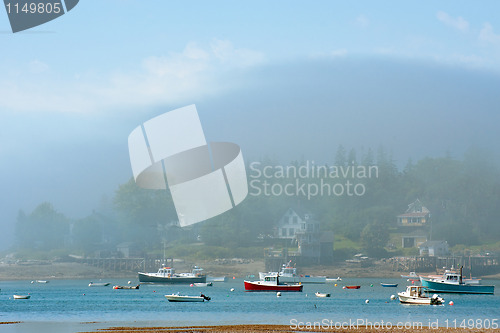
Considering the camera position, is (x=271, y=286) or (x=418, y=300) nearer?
(x=418, y=300)

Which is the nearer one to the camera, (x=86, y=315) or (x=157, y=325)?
(x=157, y=325)

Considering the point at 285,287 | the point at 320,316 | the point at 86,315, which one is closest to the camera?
the point at 320,316

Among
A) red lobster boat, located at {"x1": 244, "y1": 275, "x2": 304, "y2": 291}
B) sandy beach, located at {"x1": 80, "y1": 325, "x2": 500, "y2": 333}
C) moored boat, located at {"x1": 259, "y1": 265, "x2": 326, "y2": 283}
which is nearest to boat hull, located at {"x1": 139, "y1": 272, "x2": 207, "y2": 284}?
moored boat, located at {"x1": 259, "y1": 265, "x2": 326, "y2": 283}

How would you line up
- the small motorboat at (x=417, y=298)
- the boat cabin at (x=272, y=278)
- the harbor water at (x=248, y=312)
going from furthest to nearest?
the boat cabin at (x=272, y=278), the small motorboat at (x=417, y=298), the harbor water at (x=248, y=312)

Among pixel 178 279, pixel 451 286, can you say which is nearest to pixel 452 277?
pixel 451 286

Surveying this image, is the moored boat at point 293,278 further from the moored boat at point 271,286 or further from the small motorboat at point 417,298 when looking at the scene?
the small motorboat at point 417,298

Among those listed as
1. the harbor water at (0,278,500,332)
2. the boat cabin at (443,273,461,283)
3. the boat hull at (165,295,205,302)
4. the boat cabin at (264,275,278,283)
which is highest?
the boat cabin at (443,273,461,283)

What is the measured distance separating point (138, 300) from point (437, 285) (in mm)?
48388

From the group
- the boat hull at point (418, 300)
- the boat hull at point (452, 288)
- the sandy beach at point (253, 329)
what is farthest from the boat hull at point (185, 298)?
the boat hull at point (452, 288)

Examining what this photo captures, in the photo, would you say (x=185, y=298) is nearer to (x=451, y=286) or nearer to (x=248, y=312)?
(x=248, y=312)

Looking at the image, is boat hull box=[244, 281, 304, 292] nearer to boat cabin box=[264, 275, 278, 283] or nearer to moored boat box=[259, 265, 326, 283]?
boat cabin box=[264, 275, 278, 283]

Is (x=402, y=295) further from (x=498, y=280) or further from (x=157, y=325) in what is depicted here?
(x=498, y=280)

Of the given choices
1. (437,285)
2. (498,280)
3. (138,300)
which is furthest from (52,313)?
(498,280)

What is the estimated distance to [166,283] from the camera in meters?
163
